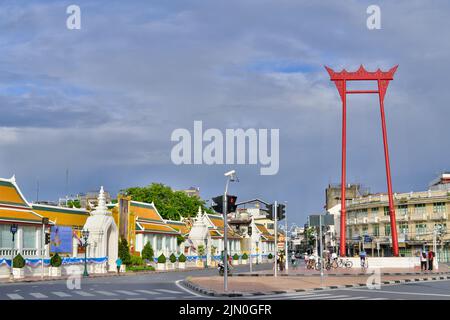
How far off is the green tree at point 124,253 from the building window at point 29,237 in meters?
10.1

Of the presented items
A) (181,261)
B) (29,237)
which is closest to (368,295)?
(29,237)

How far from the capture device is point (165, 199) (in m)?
98.3

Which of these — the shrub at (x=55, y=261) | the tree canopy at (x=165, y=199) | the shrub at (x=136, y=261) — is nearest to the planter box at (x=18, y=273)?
the shrub at (x=55, y=261)

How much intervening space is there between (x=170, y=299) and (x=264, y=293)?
13.2 feet

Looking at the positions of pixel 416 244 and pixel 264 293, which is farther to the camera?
pixel 416 244

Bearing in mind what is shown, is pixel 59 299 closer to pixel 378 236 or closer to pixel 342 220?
pixel 342 220

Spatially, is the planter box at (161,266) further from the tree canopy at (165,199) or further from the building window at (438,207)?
the building window at (438,207)

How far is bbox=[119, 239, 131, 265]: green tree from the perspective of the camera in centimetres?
5706

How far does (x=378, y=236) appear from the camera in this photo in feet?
295

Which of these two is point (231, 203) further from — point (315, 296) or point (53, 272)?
point (53, 272)

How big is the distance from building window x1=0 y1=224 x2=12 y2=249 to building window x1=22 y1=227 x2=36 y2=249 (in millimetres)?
1855

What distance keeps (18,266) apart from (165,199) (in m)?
55.9
